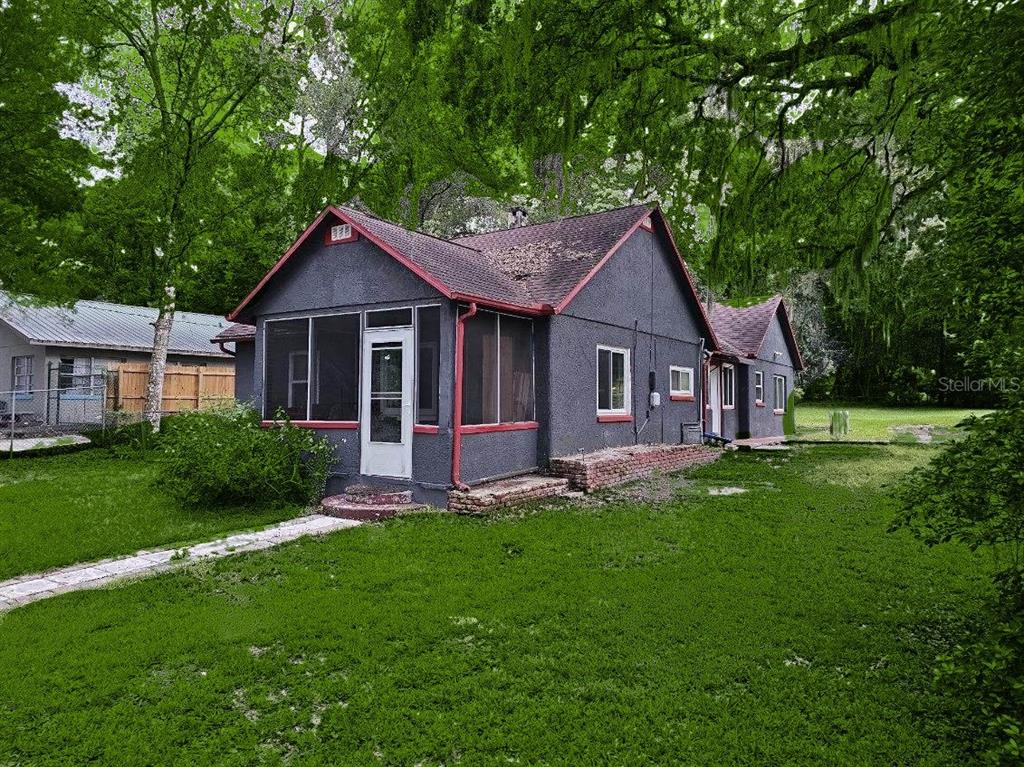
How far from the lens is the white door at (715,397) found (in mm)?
19250

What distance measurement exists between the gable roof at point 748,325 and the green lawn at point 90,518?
16.9m

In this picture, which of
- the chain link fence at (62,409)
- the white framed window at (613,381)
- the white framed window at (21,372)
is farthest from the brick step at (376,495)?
the white framed window at (21,372)

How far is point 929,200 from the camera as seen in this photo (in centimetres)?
577

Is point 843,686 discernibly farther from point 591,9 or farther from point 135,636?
point 135,636

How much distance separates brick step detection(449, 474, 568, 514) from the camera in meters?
8.99

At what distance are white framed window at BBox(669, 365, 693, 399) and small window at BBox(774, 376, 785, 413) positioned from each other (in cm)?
909

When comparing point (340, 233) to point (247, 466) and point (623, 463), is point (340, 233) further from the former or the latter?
point (623, 463)

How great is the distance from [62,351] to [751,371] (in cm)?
2399

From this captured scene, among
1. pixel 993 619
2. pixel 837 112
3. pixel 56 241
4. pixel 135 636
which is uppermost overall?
pixel 56 241

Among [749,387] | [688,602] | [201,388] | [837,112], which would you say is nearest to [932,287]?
[837,112]

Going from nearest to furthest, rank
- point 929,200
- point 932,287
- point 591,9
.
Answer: point 932,287, point 591,9, point 929,200

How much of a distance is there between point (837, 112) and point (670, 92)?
7.06ft

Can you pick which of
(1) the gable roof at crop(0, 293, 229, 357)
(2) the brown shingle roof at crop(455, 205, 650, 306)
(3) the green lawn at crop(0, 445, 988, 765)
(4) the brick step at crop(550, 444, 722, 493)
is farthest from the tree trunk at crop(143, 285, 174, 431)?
(3) the green lawn at crop(0, 445, 988, 765)

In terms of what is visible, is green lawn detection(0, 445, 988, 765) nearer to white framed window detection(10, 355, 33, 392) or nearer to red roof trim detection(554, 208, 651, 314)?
red roof trim detection(554, 208, 651, 314)
